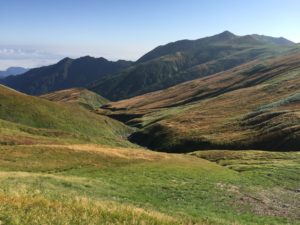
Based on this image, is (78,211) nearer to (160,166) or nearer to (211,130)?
(160,166)

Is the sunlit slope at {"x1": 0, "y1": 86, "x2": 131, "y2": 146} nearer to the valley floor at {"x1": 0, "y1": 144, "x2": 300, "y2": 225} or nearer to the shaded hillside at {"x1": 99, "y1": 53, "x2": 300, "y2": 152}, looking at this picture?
the shaded hillside at {"x1": 99, "y1": 53, "x2": 300, "y2": 152}

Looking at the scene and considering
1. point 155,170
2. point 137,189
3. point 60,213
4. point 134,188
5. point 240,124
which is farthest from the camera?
point 240,124

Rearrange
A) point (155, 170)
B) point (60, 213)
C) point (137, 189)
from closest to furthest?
point (60, 213), point (137, 189), point (155, 170)

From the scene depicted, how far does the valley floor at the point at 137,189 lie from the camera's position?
1499 cm

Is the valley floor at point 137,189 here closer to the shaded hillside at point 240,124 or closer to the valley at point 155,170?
the valley at point 155,170

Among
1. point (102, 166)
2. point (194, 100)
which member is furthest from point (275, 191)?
point (194, 100)

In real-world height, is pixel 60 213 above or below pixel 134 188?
above

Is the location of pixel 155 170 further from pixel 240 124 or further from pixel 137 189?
pixel 240 124

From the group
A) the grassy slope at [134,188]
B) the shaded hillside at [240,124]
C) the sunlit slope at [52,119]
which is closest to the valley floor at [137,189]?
the grassy slope at [134,188]

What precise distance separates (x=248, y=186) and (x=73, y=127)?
74.7 meters

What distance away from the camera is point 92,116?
13300 centimetres

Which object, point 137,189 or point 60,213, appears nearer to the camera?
point 60,213

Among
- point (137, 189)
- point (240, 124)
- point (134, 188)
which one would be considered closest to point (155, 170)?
point (134, 188)

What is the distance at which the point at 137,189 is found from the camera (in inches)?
1468
